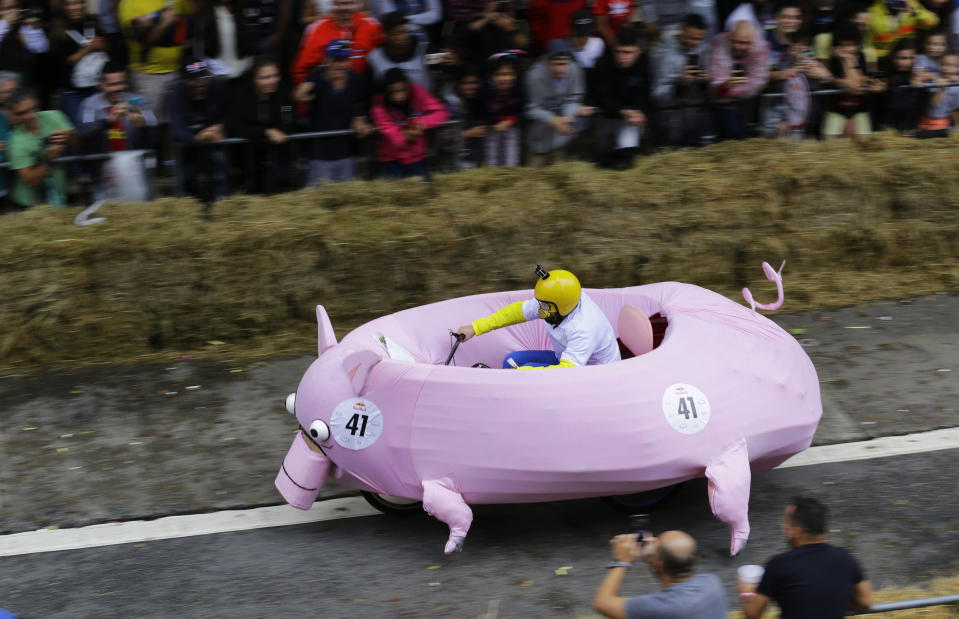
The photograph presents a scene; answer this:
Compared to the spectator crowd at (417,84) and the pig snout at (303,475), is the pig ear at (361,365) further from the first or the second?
the spectator crowd at (417,84)

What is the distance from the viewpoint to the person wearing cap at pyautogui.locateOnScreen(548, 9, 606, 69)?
1041 centimetres

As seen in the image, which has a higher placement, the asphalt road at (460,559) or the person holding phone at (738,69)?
the person holding phone at (738,69)

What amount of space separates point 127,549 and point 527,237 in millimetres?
4347

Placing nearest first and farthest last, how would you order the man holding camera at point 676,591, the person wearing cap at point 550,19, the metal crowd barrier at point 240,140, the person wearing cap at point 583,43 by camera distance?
the man holding camera at point 676,591
the metal crowd barrier at point 240,140
the person wearing cap at point 583,43
the person wearing cap at point 550,19

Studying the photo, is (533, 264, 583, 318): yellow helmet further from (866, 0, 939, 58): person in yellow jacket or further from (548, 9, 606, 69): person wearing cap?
(866, 0, 939, 58): person in yellow jacket

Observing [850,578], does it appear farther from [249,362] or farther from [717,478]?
[249,362]

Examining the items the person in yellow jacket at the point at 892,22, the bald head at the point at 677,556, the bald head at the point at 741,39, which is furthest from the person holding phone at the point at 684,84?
the bald head at the point at 677,556

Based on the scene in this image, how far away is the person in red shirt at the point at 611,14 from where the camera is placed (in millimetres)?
10773

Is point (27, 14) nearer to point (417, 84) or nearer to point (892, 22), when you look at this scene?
point (417, 84)

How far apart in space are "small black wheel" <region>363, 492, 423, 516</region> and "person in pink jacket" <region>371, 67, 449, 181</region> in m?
3.66

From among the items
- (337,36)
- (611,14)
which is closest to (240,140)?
(337,36)

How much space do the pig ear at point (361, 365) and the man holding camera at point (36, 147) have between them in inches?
167

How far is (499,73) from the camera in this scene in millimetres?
9992

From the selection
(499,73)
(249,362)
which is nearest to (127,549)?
(249,362)
